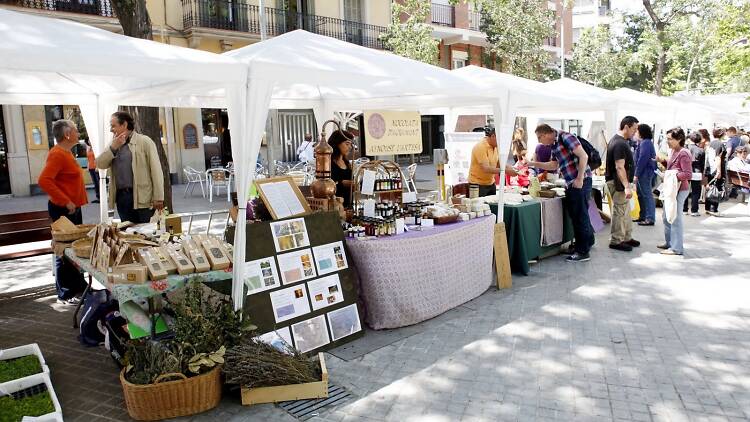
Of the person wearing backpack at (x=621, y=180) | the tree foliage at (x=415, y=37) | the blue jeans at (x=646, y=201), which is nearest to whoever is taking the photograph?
the person wearing backpack at (x=621, y=180)

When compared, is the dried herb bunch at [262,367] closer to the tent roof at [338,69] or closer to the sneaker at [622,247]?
the tent roof at [338,69]

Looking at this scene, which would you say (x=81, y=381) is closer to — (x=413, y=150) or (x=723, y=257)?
(x=413, y=150)

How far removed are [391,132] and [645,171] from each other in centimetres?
A: 456

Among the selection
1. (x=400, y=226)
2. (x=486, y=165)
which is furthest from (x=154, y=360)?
(x=486, y=165)

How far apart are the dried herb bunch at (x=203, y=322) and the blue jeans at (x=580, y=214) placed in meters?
4.53

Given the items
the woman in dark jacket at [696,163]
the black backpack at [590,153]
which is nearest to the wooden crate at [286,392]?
the black backpack at [590,153]

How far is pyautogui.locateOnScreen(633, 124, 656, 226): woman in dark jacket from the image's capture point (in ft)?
26.2

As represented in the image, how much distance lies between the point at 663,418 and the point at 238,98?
10.5ft

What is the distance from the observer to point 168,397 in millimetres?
3068

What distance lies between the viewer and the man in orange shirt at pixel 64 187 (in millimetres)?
5148

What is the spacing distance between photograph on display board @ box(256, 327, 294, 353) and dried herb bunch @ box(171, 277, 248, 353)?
19 cm

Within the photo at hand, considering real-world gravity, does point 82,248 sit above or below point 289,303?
above

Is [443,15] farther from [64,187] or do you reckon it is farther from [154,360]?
[154,360]

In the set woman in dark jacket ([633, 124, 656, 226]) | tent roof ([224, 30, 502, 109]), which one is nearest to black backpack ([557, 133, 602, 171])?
woman in dark jacket ([633, 124, 656, 226])
